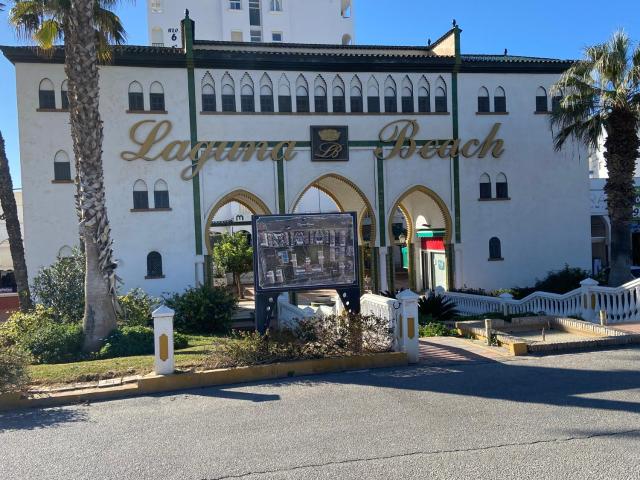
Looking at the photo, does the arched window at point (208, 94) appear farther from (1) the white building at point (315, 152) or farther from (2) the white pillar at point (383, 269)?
(2) the white pillar at point (383, 269)

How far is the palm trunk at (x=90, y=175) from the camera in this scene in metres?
12.4

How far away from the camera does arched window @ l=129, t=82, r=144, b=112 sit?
65.9ft

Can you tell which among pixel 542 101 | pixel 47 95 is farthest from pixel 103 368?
pixel 542 101

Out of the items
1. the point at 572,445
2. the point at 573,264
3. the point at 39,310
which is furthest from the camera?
the point at 573,264

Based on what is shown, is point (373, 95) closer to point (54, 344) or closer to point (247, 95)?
point (247, 95)

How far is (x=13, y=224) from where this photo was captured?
16219 millimetres

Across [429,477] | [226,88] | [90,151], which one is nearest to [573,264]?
[226,88]

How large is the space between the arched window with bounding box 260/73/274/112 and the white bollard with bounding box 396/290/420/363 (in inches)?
504

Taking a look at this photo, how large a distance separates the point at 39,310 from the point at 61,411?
7070mm

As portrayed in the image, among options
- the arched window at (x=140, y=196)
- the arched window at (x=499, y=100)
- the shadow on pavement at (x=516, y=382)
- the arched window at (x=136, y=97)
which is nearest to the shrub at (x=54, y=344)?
the shadow on pavement at (x=516, y=382)

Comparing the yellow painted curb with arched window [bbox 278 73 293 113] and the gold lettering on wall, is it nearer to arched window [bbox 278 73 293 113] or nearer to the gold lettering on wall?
the gold lettering on wall

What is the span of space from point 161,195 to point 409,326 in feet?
42.6

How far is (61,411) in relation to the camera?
783cm

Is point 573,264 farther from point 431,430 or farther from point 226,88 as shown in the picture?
point 431,430
